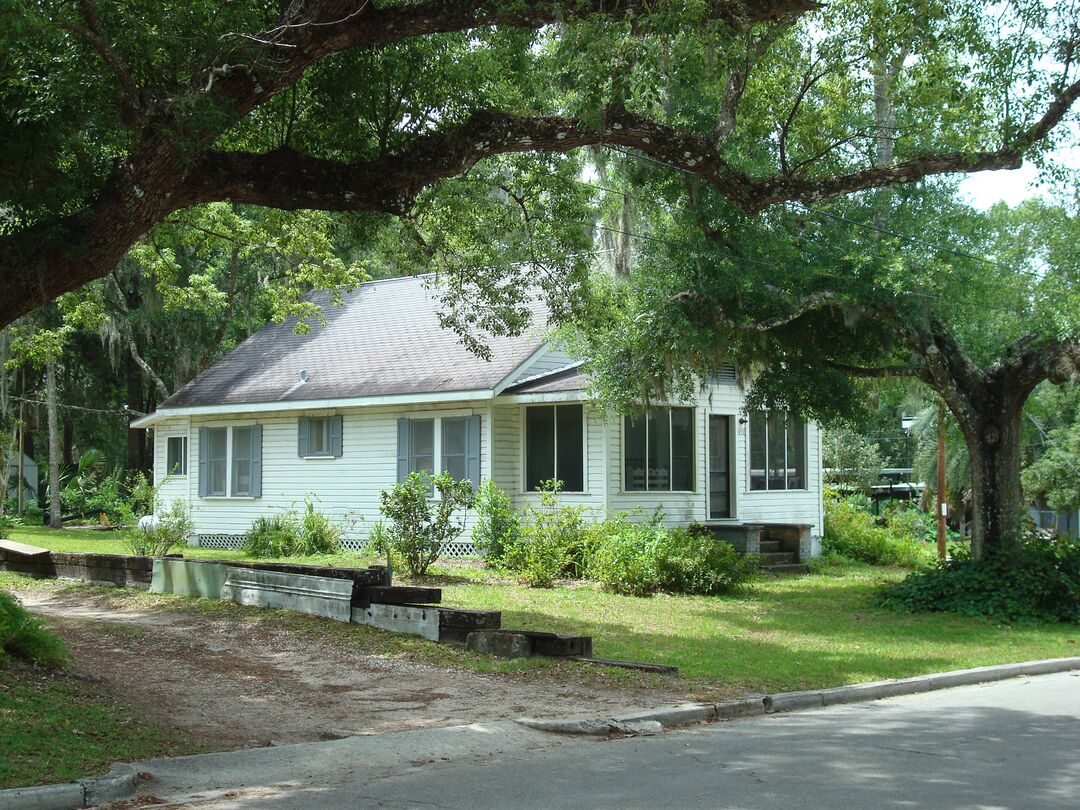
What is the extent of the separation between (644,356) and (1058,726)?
9.12 m

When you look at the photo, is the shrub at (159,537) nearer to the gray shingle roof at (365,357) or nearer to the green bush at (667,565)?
the gray shingle roof at (365,357)

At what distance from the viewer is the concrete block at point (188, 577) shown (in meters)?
15.3

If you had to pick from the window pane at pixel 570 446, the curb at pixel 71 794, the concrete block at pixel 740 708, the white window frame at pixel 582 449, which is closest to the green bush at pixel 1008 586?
the white window frame at pixel 582 449

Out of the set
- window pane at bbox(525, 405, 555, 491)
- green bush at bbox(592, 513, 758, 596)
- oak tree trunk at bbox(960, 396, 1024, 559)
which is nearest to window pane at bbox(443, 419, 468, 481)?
window pane at bbox(525, 405, 555, 491)

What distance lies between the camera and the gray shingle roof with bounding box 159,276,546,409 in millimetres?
22281

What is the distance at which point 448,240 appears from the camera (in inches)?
602

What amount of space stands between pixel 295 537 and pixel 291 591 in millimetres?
8975

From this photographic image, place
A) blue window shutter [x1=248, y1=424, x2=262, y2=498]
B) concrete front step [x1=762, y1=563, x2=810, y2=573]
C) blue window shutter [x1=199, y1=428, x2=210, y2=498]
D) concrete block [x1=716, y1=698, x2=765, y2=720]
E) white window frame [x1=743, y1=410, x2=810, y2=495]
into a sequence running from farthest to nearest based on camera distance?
blue window shutter [x1=199, y1=428, x2=210, y2=498]
blue window shutter [x1=248, y1=424, x2=262, y2=498]
white window frame [x1=743, y1=410, x2=810, y2=495]
concrete front step [x1=762, y1=563, x2=810, y2=573]
concrete block [x1=716, y1=698, x2=765, y2=720]

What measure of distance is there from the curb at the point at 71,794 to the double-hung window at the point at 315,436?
1800 cm

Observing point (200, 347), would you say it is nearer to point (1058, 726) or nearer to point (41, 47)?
point (41, 47)

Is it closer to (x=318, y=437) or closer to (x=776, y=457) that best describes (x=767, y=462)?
(x=776, y=457)

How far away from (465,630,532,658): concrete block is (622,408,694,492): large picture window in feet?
33.4

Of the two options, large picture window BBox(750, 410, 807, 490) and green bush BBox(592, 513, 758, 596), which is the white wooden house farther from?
green bush BBox(592, 513, 758, 596)

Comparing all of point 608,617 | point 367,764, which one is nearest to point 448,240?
point 608,617
